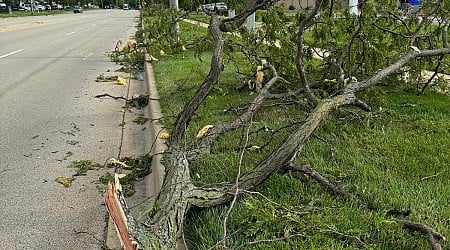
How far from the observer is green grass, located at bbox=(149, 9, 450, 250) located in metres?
3.20

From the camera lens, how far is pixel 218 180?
4.22 meters

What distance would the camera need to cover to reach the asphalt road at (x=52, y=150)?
3924 millimetres

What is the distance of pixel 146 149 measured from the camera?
233 inches

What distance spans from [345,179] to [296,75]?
312 centimetres

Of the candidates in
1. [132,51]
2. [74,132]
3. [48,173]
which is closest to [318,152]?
[48,173]

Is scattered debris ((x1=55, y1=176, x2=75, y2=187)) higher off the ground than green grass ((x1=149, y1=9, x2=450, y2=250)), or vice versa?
green grass ((x1=149, y1=9, x2=450, y2=250))

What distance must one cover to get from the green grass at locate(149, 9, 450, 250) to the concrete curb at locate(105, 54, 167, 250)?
285 millimetres

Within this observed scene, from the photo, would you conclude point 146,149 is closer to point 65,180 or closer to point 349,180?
point 65,180

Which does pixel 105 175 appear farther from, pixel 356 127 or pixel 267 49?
pixel 267 49

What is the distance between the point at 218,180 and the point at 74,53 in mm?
13800

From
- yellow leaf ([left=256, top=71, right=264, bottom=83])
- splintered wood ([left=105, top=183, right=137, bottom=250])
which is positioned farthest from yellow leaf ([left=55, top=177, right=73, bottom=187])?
yellow leaf ([left=256, top=71, right=264, bottom=83])

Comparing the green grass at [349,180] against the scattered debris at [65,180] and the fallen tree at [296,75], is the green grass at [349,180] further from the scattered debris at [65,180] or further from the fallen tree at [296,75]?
the scattered debris at [65,180]

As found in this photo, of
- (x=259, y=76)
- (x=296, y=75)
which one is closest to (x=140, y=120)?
(x=259, y=76)

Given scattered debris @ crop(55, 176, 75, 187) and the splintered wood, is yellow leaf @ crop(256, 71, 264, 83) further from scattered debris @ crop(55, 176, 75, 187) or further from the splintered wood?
the splintered wood
